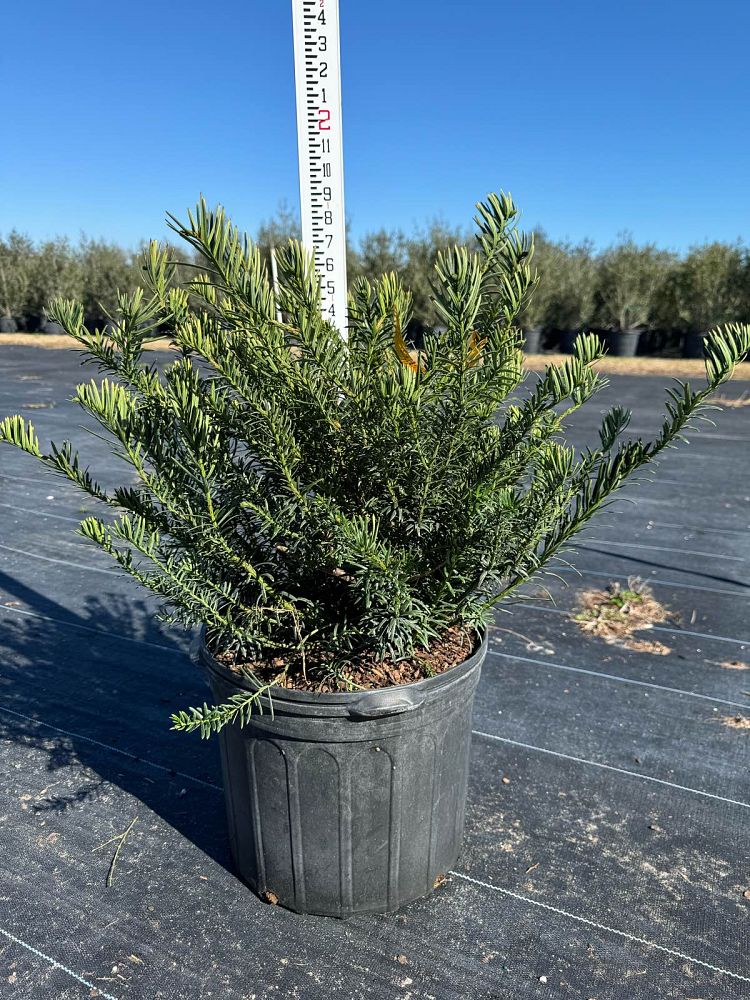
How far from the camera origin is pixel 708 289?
17.7m

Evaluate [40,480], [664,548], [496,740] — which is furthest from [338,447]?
[40,480]

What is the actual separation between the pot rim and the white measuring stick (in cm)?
105

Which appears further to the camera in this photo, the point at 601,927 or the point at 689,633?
the point at 689,633

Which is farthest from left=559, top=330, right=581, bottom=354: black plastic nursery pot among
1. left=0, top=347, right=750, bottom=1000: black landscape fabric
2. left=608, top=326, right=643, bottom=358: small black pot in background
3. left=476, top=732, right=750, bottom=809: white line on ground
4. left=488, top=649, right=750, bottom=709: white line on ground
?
left=476, top=732, right=750, bottom=809: white line on ground

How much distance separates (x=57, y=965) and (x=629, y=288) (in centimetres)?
1967

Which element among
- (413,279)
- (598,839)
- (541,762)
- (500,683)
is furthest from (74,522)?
(413,279)

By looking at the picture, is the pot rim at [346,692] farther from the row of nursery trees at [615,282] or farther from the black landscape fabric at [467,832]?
the row of nursery trees at [615,282]

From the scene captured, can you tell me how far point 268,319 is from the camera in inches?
54.4

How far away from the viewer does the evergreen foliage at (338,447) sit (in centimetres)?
138

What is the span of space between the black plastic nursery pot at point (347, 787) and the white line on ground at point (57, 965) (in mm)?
418

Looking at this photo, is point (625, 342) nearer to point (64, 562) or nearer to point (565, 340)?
point (565, 340)

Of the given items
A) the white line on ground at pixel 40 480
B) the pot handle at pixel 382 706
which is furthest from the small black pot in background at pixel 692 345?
the pot handle at pixel 382 706

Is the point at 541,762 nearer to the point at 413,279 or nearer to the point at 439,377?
the point at 439,377

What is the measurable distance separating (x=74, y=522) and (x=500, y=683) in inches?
135
